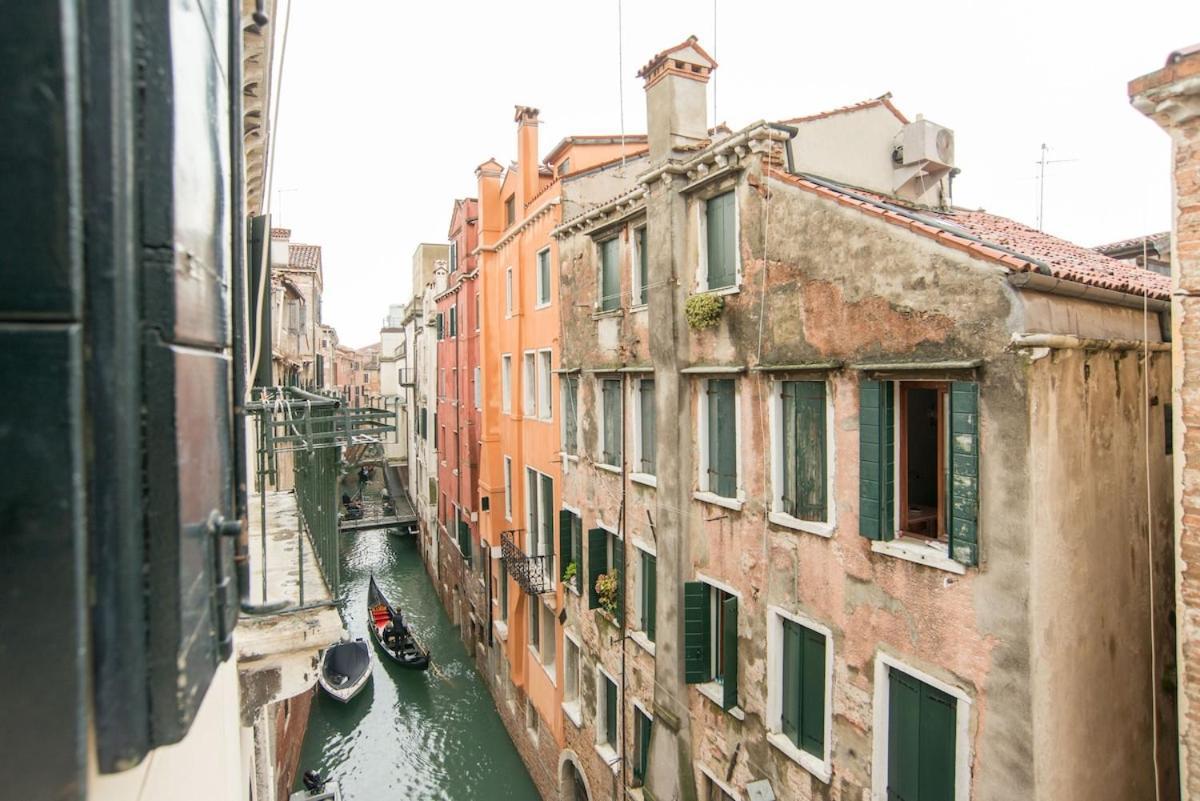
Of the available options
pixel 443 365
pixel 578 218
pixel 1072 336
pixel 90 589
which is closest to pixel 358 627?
pixel 443 365

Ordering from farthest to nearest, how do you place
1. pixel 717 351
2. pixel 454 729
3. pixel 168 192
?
1. pixel 454 729
2. pixel 717 351
3. pixel 168 192

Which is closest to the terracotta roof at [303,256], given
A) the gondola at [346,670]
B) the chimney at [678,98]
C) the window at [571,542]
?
the gondola at [346,670]

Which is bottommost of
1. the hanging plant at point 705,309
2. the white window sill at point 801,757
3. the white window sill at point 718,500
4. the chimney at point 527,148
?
the white window sill at point 801,757

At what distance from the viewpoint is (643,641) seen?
41.5ft

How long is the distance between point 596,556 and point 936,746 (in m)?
7.70

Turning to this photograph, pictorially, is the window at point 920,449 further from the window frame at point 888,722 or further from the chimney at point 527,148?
the chimney at point 527,148

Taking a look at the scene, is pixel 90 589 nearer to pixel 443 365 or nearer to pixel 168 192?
pixel 168 192

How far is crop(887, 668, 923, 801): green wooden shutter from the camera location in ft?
25.0

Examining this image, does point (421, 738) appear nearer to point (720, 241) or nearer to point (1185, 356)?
point (720, 241)

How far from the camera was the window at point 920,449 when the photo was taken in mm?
6891

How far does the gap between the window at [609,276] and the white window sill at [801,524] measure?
19.2ft

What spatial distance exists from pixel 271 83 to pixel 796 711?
390 inches

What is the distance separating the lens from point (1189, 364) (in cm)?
595

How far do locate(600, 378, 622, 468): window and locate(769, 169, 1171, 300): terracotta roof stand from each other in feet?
18.9
